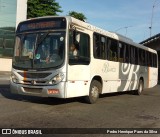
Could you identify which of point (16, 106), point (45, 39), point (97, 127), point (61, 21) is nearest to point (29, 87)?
point (16, 106)

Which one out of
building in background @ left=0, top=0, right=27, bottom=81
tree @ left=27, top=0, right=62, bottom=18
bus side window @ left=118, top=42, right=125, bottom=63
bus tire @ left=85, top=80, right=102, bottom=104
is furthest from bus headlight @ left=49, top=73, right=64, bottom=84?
tree @ left=27, top=0, right=62, bottom=18

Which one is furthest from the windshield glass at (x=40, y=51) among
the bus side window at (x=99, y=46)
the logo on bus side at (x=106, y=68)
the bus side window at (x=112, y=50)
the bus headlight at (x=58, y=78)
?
the bus side window at (x=112, y=50)

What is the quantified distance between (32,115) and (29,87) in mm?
1939

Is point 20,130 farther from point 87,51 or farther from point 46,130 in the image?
point 87,51

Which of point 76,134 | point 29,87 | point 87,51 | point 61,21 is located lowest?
point 76,134

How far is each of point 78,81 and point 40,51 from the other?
1587mm

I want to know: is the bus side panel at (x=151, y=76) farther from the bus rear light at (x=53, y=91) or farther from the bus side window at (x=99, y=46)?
the bus rear light at (x=53, y=91)

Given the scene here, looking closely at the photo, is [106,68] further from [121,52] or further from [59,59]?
[59,59]

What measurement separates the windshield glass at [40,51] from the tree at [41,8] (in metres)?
39.7

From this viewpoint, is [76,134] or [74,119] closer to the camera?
[76,134]

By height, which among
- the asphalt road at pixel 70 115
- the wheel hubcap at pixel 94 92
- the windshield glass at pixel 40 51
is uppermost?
the windshield glass at pixel 40 51

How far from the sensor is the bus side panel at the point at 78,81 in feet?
37.9

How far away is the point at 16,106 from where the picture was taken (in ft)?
38.0

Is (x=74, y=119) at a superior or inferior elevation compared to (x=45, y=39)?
inferior
